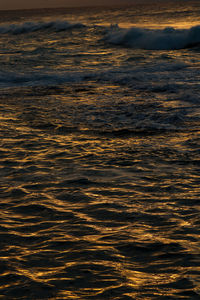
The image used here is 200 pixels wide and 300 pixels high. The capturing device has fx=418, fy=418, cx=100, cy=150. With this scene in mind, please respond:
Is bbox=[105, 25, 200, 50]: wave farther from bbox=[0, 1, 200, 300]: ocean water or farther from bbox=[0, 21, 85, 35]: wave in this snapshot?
bbox=[0, 21, 85, 35]: wave

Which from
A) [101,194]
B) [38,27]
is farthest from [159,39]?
[38,27]

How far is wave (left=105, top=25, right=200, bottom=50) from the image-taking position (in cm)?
2334

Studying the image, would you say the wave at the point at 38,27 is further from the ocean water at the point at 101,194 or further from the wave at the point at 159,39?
the ocean water at the point at 101,194

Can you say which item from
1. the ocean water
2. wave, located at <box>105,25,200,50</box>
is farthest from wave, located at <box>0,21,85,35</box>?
the ocean water

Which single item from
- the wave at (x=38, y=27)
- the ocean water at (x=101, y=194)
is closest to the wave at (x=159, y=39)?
the ocean water at (x=101, y=194)

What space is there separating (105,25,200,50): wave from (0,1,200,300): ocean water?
43.5 ft

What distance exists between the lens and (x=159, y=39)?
24656mm

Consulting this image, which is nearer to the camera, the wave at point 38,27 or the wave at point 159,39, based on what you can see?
the wave at point 159,39

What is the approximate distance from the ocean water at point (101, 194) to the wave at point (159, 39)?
13.3m

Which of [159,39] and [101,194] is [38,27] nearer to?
[159,39]

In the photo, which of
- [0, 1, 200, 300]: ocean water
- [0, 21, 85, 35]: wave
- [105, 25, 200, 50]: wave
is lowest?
[0, 1, 200, 300]: ocean water

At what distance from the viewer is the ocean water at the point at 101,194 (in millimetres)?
3080

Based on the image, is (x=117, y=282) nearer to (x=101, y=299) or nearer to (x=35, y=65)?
(x=101, y=299)

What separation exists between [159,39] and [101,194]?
21.6 meters
